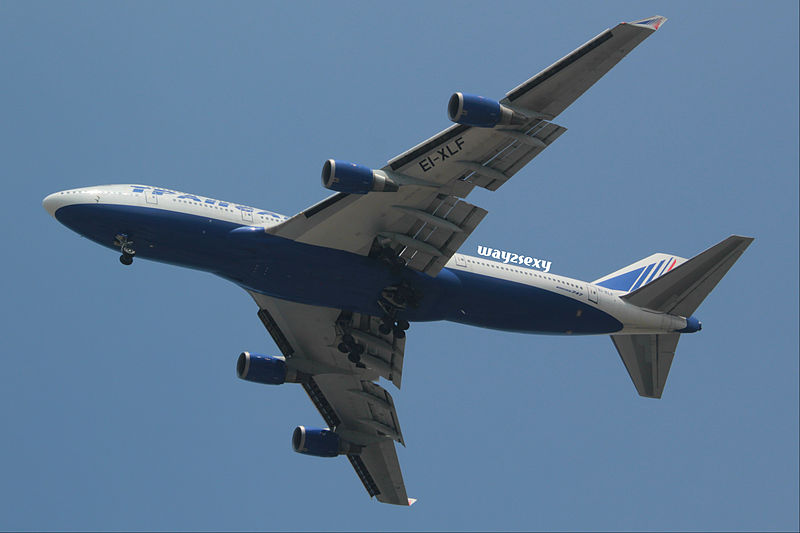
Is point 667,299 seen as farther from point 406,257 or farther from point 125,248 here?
point 125,248

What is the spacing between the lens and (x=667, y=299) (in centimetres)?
4569

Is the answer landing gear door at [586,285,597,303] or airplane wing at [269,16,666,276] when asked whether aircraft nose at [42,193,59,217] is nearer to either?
airplane wing at [269,16,666,276]

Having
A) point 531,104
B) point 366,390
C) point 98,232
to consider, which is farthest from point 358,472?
point 531,104

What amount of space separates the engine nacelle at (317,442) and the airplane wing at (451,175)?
45.0ft

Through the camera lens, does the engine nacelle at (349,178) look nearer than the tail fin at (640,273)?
Yes

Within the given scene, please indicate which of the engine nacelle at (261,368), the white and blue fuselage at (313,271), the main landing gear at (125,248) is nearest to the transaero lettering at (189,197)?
the white and blue fuselage at (313,271)

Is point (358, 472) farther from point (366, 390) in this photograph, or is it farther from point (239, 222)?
point (239, 222)

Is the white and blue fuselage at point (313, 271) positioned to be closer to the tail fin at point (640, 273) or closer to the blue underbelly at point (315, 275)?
the blue underbelly at point (315, 275)

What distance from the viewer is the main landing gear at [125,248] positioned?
38.2m

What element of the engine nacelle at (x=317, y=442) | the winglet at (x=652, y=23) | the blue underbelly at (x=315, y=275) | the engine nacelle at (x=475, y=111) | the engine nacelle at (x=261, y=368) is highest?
the winglet at (x=652, y=23)

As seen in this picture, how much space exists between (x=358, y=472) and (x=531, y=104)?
949 inches

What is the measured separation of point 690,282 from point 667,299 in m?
1.38

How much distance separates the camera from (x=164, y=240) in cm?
3841

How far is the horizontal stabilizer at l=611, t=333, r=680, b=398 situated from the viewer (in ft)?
156
